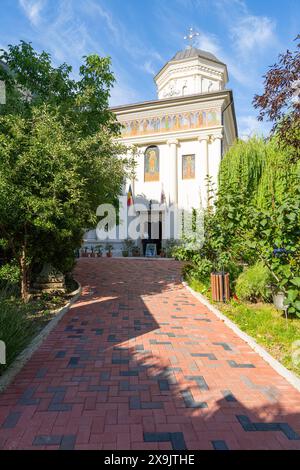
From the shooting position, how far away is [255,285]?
761 centimetres

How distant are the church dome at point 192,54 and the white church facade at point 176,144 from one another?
0.60 m

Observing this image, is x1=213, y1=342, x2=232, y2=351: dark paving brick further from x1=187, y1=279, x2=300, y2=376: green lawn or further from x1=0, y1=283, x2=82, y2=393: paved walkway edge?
x1=0, y1=283, x2=82, y2=393: paved walkway edge

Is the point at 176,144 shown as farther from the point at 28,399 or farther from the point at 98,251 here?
the point at 28,399

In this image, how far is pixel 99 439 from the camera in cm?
266

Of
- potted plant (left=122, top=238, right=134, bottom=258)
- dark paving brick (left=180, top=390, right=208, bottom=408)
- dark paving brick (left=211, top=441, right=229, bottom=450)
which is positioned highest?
potted plant (left=122, top=238, right=134, bottom=258)

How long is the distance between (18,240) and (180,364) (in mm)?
5507

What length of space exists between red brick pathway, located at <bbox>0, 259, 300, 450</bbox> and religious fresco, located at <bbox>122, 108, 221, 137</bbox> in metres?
19.2

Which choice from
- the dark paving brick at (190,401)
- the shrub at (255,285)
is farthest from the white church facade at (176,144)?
the dark paving brick at (190,401)

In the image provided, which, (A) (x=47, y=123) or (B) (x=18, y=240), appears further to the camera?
(B) (x=18, y=240)

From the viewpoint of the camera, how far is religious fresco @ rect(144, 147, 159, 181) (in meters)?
23.7

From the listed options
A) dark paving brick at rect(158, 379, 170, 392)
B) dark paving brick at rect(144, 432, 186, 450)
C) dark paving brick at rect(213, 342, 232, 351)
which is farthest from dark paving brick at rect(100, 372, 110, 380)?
dark paving brick at rect(213, 342, 232, 351)

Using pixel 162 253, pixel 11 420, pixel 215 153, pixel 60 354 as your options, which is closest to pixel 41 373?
pixel 60 354
